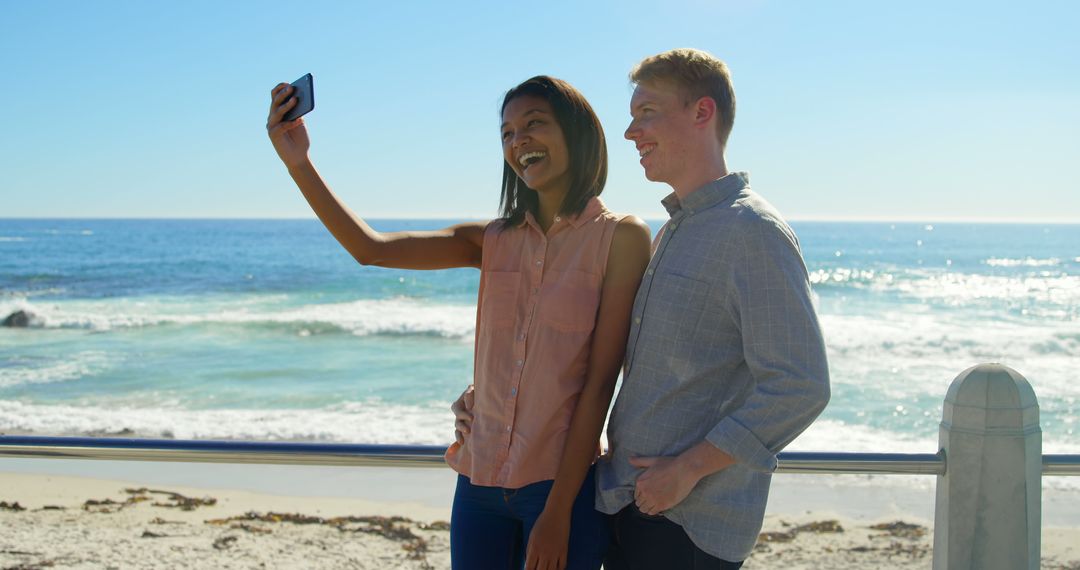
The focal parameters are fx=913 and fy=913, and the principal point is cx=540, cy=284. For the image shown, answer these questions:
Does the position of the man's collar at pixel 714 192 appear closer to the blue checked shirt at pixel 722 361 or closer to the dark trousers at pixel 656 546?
the blue checked shirt at pixel 722 361

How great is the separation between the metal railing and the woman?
8.9 inches

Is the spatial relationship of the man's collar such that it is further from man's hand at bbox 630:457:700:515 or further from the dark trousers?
the dark trousers

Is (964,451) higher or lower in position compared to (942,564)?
higher

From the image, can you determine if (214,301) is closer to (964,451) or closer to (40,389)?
(40,389)

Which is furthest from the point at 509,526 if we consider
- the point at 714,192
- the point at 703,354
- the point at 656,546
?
the point at 714,192

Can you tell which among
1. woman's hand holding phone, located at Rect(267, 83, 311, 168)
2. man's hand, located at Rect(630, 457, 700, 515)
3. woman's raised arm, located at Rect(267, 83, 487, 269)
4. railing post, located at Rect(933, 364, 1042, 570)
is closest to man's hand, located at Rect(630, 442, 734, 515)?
man's hand, located at Rect(630, 457, 700, 515)

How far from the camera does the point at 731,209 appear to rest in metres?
1.74

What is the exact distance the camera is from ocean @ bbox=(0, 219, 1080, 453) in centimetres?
1050

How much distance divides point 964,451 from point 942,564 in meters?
0.31

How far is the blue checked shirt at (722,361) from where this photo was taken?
163 cm

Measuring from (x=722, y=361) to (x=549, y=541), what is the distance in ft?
1.61

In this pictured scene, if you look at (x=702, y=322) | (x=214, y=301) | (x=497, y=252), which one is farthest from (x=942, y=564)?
(x=214, y=301)

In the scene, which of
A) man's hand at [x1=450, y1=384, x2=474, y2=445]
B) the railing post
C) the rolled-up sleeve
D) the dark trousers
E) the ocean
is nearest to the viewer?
the rolled-up sleeve

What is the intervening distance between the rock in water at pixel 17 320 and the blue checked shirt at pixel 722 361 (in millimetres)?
22219
